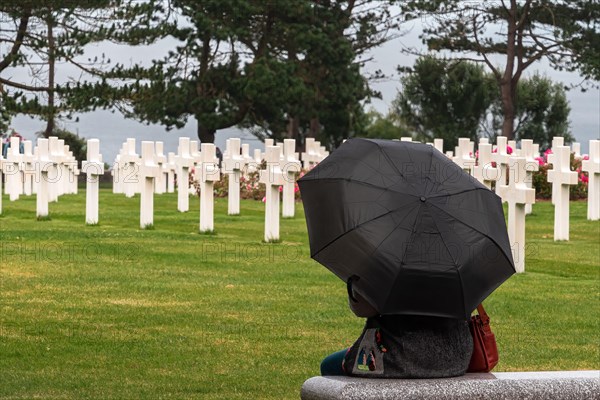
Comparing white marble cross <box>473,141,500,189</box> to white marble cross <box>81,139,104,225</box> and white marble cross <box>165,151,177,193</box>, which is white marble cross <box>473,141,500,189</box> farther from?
white marble cross <box>165,151,177,193</box>

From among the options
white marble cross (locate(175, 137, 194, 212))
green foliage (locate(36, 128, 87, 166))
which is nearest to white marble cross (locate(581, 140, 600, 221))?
white marble cross (locate(175, 137, 194, 212))

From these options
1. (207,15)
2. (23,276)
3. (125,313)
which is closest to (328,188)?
(125,313)

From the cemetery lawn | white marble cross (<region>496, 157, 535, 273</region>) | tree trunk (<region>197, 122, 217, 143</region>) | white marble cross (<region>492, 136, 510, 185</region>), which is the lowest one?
the cemetery lawn

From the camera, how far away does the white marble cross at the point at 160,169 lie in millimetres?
28216

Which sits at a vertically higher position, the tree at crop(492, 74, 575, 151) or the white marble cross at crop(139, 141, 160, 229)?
the tree at crop(492, 74, 575, 151)

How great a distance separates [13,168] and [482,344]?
20664mm

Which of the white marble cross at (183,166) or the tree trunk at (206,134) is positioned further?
the tree trunk at (206,134)

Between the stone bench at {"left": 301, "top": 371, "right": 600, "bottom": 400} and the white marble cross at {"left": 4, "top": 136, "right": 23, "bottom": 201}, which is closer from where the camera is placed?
the stone bench at {"left": 301, "top": 371, "right": 600, "bottom": 400}

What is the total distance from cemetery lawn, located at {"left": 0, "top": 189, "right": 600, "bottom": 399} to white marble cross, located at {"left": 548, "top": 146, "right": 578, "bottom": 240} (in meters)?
0.72

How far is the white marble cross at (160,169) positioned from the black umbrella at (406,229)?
22.1m

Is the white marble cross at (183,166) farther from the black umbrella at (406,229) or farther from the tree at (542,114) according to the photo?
the tree at (542,114)

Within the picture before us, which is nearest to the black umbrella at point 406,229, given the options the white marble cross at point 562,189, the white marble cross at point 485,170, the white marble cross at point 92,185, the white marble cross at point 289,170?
the white marble cross at point 485,170

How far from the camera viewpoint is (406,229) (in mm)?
5199

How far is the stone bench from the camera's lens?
5.07 meters
